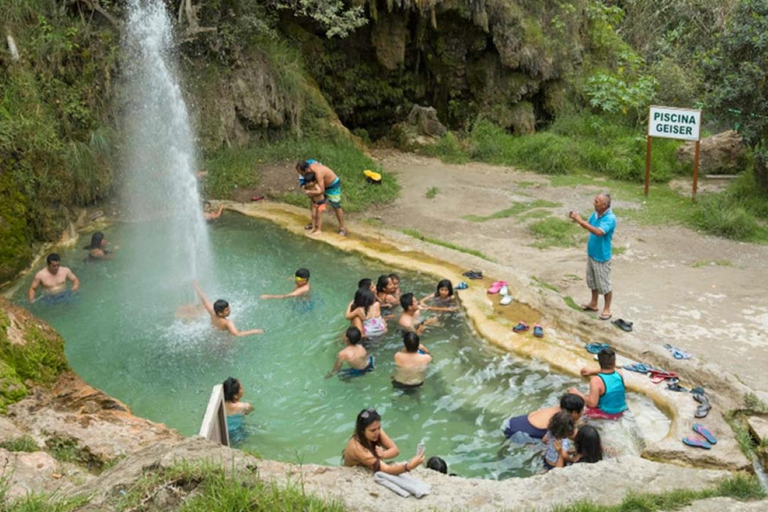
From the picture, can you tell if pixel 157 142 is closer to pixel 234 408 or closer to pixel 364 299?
pixel 364 299

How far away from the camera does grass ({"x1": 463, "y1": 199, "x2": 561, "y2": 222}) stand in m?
11.5

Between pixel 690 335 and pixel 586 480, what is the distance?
3.13 metres

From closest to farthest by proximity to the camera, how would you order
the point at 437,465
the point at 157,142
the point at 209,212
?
the point at 437,465
the point at 209,212
the point at 157,142

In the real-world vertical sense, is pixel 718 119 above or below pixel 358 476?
above

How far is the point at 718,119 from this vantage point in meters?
12.3

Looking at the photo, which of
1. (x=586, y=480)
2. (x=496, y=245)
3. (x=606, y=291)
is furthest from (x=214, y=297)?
(x=586, y=480)

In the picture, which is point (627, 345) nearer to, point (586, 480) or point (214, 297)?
point (586, 480)

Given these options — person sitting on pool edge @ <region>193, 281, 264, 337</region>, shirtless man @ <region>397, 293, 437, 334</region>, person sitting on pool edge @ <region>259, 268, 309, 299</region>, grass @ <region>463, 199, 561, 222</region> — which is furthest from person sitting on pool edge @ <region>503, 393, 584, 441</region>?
grass @ <region>463, 199, 561, 222</region>

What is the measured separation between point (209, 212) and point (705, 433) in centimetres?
804

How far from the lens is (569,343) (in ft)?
23.9

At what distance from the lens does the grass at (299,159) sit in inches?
476

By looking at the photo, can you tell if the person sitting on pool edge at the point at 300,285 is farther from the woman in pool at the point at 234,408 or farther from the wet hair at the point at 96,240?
the wet hair at the point at 96,240

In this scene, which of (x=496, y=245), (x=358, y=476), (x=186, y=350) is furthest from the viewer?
(x=496, y=245)

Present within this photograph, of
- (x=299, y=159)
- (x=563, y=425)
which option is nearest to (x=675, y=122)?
(x=299, y=159)
